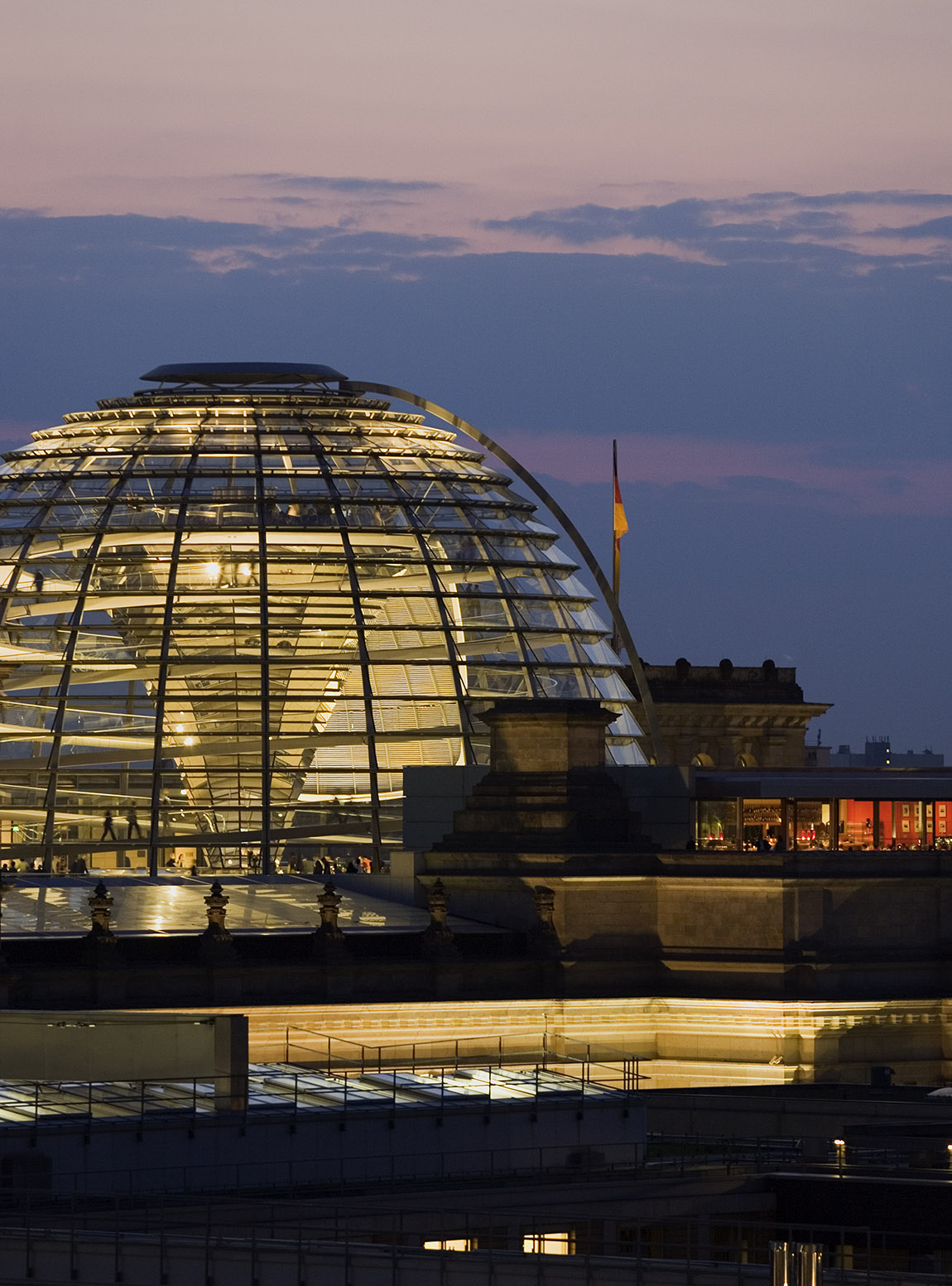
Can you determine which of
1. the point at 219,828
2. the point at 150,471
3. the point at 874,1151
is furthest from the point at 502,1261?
the point at 150,471

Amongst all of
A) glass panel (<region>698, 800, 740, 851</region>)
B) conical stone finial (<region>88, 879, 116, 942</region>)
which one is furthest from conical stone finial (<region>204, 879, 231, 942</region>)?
glass panel (<region>698, 800, 740, 851</region>)

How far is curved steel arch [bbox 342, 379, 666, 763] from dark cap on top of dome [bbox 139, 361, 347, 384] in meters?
0.96

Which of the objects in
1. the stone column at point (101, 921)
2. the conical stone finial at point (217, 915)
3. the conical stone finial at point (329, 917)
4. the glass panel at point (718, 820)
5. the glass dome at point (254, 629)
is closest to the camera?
the stone column at point (101, 921)

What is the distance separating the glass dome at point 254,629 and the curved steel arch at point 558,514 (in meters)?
0.73

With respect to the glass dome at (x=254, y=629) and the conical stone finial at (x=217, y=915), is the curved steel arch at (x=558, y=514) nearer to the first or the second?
the glass dome at (x=254, y=629)

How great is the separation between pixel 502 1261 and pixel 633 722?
4596cm

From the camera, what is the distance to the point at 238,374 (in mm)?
99125

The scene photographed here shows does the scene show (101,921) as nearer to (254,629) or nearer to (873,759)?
(254,629)

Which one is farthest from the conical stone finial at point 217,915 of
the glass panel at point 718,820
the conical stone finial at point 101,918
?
the glass panel at point 718,820

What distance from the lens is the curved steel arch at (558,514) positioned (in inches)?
3829

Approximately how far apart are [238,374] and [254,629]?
8.93 m

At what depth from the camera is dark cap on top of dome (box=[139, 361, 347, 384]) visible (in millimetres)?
99062

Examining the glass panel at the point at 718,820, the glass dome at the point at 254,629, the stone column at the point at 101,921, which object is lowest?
the stone column at the point at 101,921

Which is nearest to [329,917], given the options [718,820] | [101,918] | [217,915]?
[217,915]
